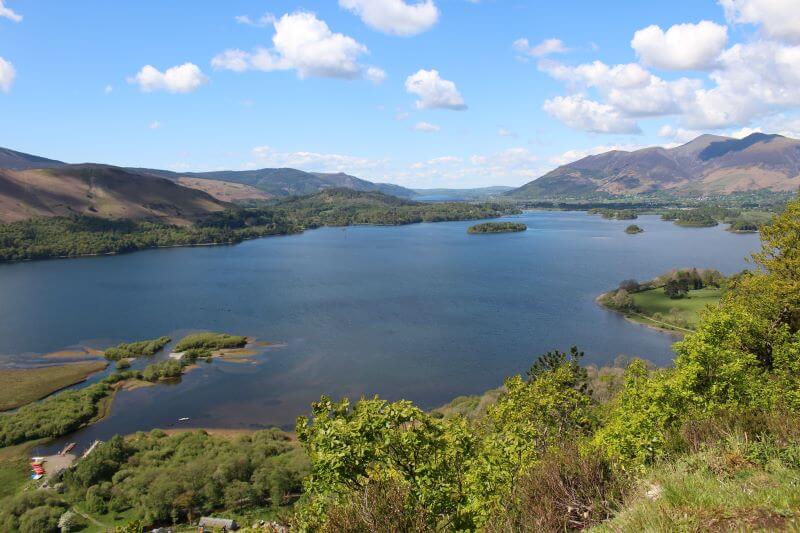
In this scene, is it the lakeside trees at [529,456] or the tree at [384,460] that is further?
the tree at [384,460]

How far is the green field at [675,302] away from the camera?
73938 mm

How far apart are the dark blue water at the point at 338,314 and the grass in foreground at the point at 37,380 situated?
321 inches

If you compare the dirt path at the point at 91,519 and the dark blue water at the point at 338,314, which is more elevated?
the dark blue water at the point at 338,314

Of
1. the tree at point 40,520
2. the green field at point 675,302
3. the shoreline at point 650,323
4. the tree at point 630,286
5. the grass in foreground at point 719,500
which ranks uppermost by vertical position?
the grass in foreground at point 719,500

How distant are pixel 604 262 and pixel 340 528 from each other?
130 m

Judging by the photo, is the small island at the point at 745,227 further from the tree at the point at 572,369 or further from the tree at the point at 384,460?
the tree at the point at 384,460

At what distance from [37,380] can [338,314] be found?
40.1m

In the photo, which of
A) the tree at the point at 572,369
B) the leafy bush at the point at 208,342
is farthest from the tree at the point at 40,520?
the leafy bush at the point at 208,342

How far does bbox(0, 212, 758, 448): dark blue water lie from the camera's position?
2039 inches

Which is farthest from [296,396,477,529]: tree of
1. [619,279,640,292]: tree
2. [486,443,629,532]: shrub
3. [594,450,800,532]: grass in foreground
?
[619,279,640,292]: tree

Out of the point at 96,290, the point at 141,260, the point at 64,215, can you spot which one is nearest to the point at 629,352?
the point at 96,290

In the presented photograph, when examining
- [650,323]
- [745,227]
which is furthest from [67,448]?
[745,227]

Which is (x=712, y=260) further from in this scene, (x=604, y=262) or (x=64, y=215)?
(x=64, y=215)

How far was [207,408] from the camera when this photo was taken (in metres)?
48.8
